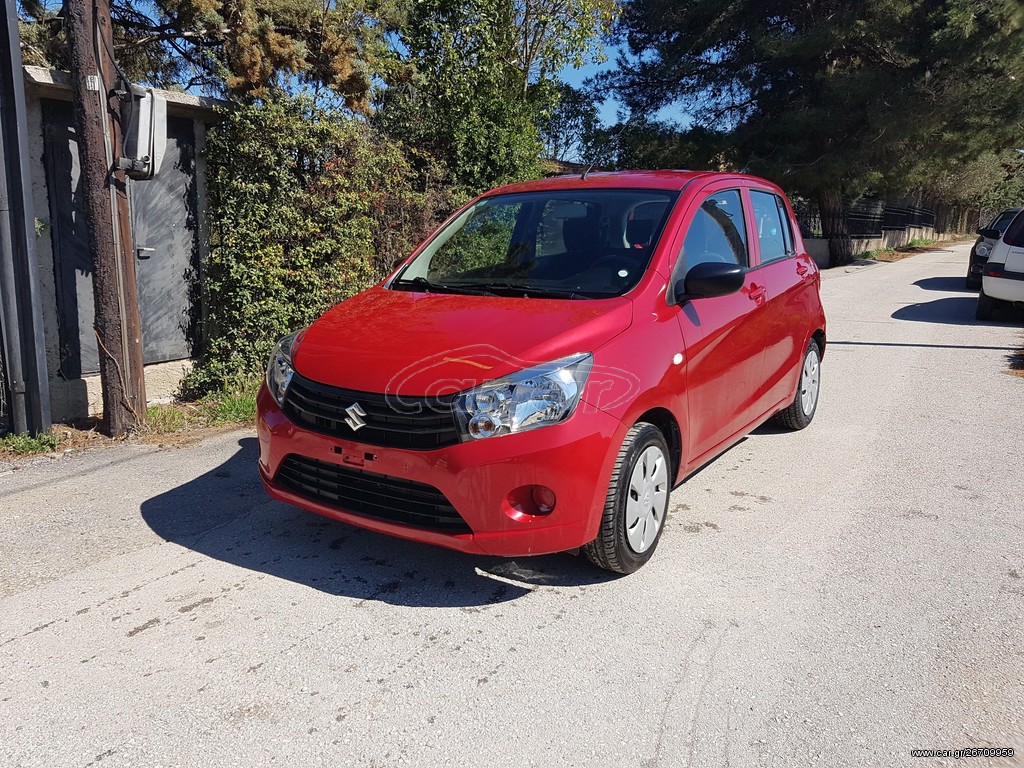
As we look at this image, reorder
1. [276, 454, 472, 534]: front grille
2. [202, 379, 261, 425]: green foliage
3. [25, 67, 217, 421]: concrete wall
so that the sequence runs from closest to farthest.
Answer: [276, 454, 472, 534]: front grille < [25, 67, 217, 421]: concrete wall < [202, 379, 261, 425]: green foliage

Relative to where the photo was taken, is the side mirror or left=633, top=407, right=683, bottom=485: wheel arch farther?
the side mirror

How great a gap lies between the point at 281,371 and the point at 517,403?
136 cm

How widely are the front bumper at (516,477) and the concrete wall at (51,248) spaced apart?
3.98 metres

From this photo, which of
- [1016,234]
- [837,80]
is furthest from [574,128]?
[1016,234]

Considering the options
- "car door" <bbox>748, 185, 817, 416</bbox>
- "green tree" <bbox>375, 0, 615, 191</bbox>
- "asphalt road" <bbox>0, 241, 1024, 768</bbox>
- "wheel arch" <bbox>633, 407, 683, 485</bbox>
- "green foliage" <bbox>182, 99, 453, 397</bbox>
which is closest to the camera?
"asphalt road" <bbox>0, 241, 1024, 768</bbox>

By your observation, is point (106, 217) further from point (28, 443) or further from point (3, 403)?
point (28, 443)

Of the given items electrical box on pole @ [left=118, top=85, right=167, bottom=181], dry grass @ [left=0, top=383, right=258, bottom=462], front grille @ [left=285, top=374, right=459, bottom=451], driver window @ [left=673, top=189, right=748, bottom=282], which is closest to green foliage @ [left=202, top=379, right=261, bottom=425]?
dry grass @ [left=0, top=383, right=258, bottom=462]

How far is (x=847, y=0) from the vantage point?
20.1 m

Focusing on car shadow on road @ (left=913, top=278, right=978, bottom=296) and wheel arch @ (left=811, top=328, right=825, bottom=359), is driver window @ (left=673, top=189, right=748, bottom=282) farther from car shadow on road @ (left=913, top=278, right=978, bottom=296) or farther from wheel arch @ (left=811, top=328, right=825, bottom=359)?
car shadow on road @ (left=913, top=278, right=978, bottom=296)

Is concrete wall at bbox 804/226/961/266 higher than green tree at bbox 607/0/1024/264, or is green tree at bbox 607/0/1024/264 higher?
green tree at bbox 607/0/1024/264

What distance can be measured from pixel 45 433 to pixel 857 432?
19.6 ft

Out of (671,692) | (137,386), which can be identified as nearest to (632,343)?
(671,692)

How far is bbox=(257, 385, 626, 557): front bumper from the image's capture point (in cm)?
327

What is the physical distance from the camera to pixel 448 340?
365 centimetres
